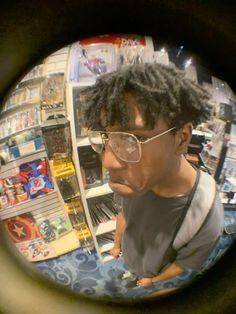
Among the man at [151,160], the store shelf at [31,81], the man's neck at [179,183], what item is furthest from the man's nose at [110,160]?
the store shelf at [31,81]

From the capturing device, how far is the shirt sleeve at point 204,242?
96 centimetres

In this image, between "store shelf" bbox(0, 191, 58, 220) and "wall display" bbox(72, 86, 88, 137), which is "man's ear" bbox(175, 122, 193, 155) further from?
"store shelf" bbox(0, 191, 58, 220)

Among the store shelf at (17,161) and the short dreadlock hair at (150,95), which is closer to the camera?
the short dreadlock hair at (150,95)

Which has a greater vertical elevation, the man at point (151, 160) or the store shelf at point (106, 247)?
the man at point (151, 160)

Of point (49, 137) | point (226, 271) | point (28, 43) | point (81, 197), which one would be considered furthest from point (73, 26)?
point (226, 271)

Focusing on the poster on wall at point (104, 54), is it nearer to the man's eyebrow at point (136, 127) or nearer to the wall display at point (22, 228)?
the man's eyebrow at point (136, 127)

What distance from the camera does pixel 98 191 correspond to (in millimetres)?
949

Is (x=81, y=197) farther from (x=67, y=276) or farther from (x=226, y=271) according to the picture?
(x=226, y=271)

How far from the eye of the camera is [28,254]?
3.43 feet

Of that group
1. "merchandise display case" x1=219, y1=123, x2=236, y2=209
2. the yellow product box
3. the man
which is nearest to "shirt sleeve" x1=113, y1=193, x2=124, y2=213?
the man

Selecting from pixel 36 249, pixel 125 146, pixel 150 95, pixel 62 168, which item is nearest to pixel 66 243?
pixel 36 249

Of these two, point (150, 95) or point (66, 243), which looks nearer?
point (150, 95)

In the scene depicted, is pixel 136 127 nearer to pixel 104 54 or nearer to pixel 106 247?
pixel 104 54

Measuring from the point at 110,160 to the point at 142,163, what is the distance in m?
0.07
